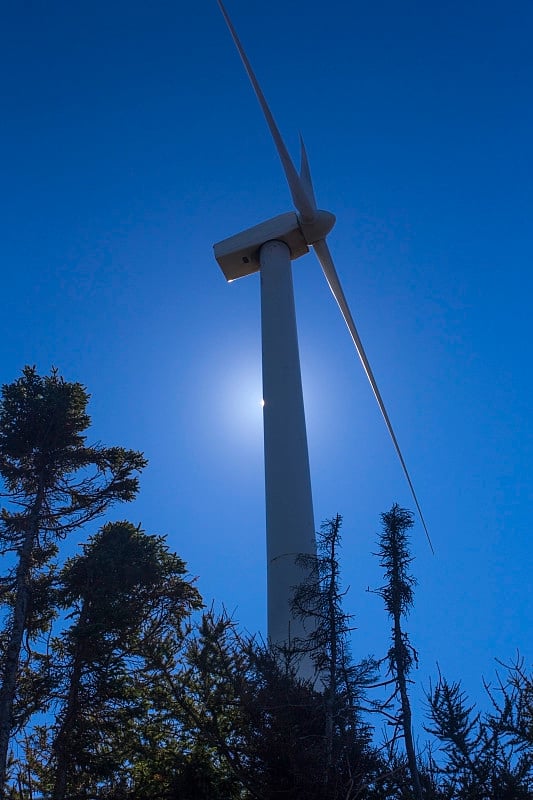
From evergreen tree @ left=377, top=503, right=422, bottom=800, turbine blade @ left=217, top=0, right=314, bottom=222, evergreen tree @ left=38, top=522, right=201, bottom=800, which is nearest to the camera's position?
evergreen tree @ left=377, top=503, right=422, bottom=800

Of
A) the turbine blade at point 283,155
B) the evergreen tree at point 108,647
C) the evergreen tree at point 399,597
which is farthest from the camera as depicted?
the turbine blade at point 283,155

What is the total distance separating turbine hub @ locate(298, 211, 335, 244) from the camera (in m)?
28.0

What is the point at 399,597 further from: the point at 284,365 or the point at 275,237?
the point at 275,237

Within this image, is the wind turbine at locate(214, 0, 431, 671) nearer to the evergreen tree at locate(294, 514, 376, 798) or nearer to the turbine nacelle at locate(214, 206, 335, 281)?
the turbine nacelle at locate(214, 206, 335, 281)

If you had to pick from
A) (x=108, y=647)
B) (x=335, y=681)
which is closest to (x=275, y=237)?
(x=108, y=647)

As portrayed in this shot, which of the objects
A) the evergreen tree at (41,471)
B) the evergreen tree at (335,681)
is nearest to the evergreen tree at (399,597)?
the evergreen tree at (335,681)

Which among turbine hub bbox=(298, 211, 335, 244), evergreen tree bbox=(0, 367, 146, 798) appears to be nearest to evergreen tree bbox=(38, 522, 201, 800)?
evergreen tree bbox=(0, 367, 146, 798)

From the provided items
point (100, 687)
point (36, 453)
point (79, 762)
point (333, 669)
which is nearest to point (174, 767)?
point (333, 669)

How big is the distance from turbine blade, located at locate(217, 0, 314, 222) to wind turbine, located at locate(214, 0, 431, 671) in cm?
3

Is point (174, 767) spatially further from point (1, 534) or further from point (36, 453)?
point (36, 453)

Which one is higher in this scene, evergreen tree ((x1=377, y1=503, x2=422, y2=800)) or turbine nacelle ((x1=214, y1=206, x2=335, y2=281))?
turbine nacelle ((x1=214, y1=206, x2=335, y2=281))

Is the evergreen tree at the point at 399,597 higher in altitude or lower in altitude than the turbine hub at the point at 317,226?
lower

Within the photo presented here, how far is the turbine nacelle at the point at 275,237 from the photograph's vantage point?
92.1ft

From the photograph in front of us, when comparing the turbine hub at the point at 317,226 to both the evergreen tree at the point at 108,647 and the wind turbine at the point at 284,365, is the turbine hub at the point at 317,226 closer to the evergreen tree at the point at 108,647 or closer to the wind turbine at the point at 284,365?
the wind turbine at the point at 284,365
